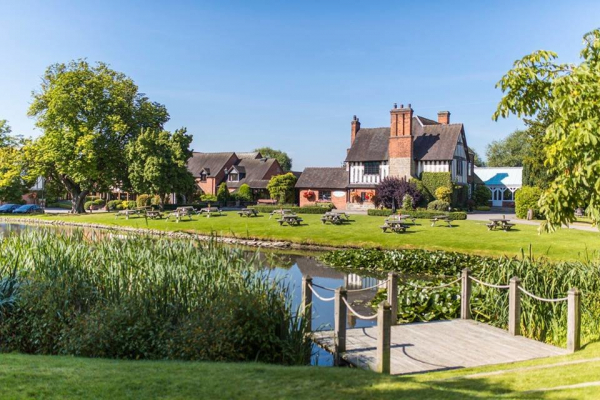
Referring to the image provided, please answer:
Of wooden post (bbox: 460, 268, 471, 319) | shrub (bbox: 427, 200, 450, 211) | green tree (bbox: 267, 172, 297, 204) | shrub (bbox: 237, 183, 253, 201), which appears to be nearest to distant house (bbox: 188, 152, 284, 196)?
shrub (bbox: 237, 183, 253, 201)

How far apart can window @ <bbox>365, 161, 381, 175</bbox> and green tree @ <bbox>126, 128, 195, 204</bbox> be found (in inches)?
672

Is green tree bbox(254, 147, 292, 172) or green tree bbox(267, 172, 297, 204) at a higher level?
green tree bbox(254, 147, 292, 172)

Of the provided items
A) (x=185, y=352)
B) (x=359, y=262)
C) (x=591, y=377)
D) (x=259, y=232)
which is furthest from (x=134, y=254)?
(x=259, y=232)

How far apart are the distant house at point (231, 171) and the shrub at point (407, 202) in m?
22.6

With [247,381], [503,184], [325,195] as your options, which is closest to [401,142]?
[325,195]

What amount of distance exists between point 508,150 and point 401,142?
2241 inches

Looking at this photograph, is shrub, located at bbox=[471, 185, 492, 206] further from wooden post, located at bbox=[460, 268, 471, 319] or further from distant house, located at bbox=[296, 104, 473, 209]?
wooden post, located at bbox=[460, 268, 471, 319]

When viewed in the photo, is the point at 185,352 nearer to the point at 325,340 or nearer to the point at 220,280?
the point at 220,280

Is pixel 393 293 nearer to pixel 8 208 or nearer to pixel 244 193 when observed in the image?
pixel 244 193

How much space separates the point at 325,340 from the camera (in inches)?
360

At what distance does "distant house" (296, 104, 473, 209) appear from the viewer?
→ 46.1 meters

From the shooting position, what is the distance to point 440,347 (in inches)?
344

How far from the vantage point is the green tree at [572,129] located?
6.39m

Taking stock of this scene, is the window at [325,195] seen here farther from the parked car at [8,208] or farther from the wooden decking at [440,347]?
the wooden decking at [440,347]
